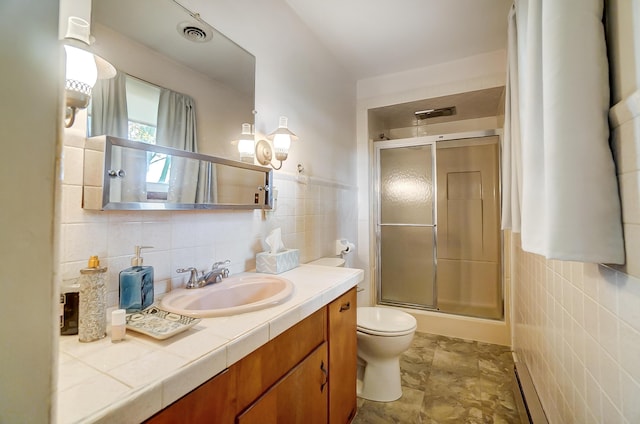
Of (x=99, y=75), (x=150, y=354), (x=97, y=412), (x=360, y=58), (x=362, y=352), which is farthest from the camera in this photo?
(x=360, y=58)

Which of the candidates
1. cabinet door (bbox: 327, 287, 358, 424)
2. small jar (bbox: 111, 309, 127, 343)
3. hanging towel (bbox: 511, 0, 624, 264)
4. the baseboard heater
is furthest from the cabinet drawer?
the baseboard heater

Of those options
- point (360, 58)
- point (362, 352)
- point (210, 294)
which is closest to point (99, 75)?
point (210, 294)

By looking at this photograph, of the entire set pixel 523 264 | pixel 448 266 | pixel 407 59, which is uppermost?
pixel 407 59

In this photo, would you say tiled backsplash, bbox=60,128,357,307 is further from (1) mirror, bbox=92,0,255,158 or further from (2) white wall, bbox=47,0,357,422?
(1) mirror, bbox=92,0,255,158

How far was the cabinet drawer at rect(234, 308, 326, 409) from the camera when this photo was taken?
0.73 metres

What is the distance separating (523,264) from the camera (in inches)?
78.0

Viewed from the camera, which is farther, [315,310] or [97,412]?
[315,310]

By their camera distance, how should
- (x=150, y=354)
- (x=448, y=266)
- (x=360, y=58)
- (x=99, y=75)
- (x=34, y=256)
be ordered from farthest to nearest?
1. (x=448, y=266)
2. (x=360, y=58)
3. (x=99, y=75)
4. (x=150, y=354)
5. (x=34, y=256)

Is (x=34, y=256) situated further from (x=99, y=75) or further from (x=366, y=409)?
(x=366, y=409)

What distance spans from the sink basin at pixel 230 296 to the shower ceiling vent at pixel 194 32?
104 centimetres

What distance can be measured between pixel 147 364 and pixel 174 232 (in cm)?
60

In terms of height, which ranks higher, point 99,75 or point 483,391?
point 99,75

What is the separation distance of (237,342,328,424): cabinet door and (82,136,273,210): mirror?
28.2 inches

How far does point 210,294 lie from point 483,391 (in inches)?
70.3
